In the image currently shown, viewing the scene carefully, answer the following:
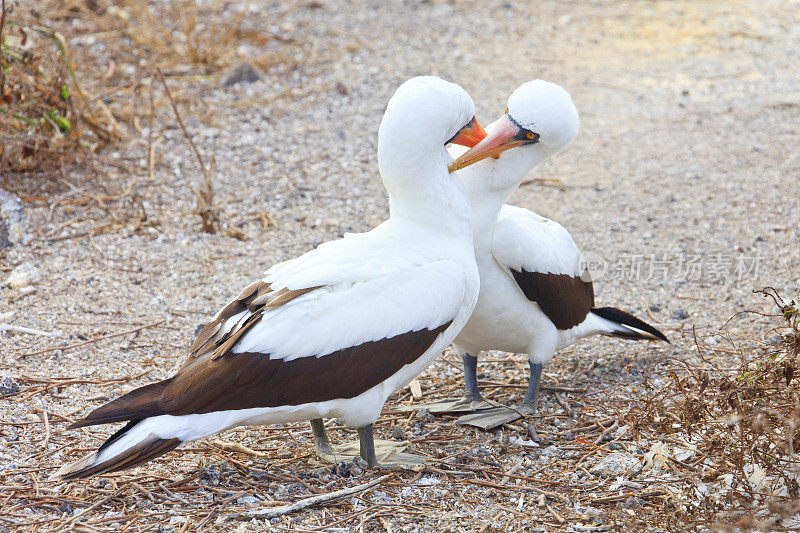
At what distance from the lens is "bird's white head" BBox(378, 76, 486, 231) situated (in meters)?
3.62

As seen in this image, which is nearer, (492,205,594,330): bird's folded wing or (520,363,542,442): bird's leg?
(492,205,594,330): bird's folded wing

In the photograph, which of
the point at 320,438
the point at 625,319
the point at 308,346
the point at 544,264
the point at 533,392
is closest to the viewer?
the point at 308,346

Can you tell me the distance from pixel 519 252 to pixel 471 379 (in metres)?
0.79

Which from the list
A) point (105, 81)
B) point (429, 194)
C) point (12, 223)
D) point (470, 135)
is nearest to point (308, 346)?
point (429, 194)

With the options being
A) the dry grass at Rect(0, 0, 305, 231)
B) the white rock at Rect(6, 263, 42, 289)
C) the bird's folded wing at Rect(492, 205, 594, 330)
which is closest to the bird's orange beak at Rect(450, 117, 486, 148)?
the bird's folded wing at Rect(492, 205, 594, 330)

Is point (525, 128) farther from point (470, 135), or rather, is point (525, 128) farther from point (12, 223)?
point (12, 223)

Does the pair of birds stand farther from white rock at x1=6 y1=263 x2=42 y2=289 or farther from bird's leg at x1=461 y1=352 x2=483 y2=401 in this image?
white rock at x1=6 y1=263 x2=42 y2=289

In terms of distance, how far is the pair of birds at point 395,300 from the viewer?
10.8 ft

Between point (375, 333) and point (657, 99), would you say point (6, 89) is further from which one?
point (657, 99)

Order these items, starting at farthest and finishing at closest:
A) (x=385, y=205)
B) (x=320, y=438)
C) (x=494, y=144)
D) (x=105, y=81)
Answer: (x=105, y=81) → (x=385, y=205) → (x=494, y=144) → (x=320, y=438)

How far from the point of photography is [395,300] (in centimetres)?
346

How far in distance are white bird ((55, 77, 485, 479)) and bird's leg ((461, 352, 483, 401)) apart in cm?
82

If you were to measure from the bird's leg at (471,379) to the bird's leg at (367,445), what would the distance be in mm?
887

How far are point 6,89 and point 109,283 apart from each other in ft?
5.73
